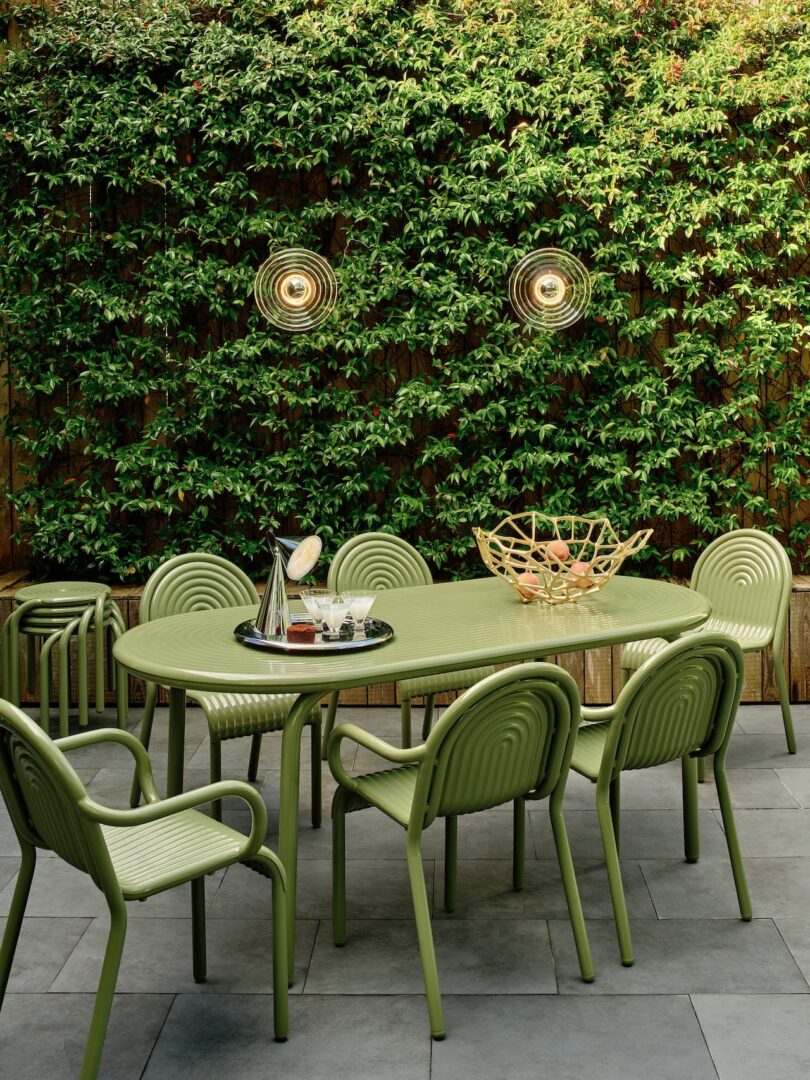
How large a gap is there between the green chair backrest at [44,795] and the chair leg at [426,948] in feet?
2.49

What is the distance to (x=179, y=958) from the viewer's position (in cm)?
289

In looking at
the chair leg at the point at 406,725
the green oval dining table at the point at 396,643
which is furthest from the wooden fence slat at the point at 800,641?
the chair leg at the point at 406,725

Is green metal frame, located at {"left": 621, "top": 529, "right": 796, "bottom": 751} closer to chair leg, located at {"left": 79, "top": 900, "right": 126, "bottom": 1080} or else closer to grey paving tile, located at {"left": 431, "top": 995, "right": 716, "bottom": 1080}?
grey paving tile, located at {"left": 431, "top": 995, "right": 716, "bottom": 1080}

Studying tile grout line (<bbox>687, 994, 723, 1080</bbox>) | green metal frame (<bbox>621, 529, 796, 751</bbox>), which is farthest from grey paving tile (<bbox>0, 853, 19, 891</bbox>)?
green metal frame (<bbox>621, 529, 796, 751</bbox>)

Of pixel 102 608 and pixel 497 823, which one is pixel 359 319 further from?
pixel 497 823

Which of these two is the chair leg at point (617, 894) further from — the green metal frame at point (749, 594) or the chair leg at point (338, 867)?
the green metal frame at point (749, 594)

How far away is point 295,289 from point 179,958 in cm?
347

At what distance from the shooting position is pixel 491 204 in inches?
215

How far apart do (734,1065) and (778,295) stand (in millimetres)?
4146

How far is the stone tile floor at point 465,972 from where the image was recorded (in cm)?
240

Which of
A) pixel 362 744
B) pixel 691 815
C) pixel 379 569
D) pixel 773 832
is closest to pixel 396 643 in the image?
pixel 362 744

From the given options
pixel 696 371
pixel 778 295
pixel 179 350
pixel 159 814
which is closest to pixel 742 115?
pixel 778 295

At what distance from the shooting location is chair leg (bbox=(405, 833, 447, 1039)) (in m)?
2.49

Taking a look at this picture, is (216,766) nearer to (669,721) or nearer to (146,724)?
(146,724)
